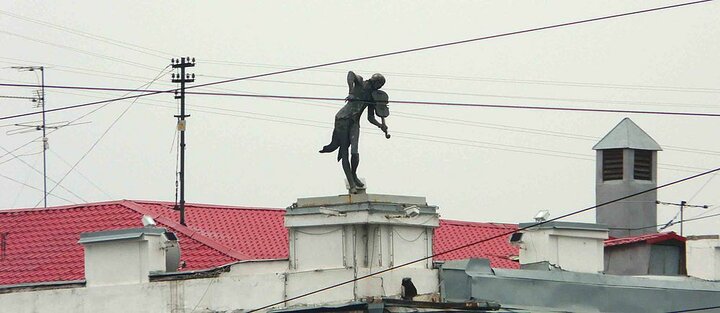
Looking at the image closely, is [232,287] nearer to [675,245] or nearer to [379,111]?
[379,111]

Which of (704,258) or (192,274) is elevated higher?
(704,258)

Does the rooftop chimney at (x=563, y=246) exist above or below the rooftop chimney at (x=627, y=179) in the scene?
below

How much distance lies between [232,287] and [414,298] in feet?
13.2

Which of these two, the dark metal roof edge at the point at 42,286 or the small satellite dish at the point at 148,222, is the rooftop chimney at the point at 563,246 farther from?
the dark metal roof edge at the point at 42,286

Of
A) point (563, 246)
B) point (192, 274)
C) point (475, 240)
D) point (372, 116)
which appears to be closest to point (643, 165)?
point (475, 240)

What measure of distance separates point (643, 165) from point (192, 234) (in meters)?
13.6

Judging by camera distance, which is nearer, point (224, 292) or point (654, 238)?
point (224, 292)

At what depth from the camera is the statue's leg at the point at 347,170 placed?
55.5 metres

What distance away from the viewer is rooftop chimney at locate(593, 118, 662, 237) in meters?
69.0

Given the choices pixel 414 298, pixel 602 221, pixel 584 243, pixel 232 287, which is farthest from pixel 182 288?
pixel 602 221

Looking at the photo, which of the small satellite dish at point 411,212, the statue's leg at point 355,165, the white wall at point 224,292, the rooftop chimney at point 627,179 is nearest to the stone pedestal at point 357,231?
the small satellite dish at point 411,212

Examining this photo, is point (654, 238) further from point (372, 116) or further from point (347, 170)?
point (347, 170)

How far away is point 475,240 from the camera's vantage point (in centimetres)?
6756

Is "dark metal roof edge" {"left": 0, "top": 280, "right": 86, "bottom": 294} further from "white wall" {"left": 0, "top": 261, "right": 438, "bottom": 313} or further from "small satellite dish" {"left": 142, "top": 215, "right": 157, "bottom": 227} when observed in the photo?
"small satellite dish" {"left": 142, "top": 215, "right": 157, "bottom": 227}
